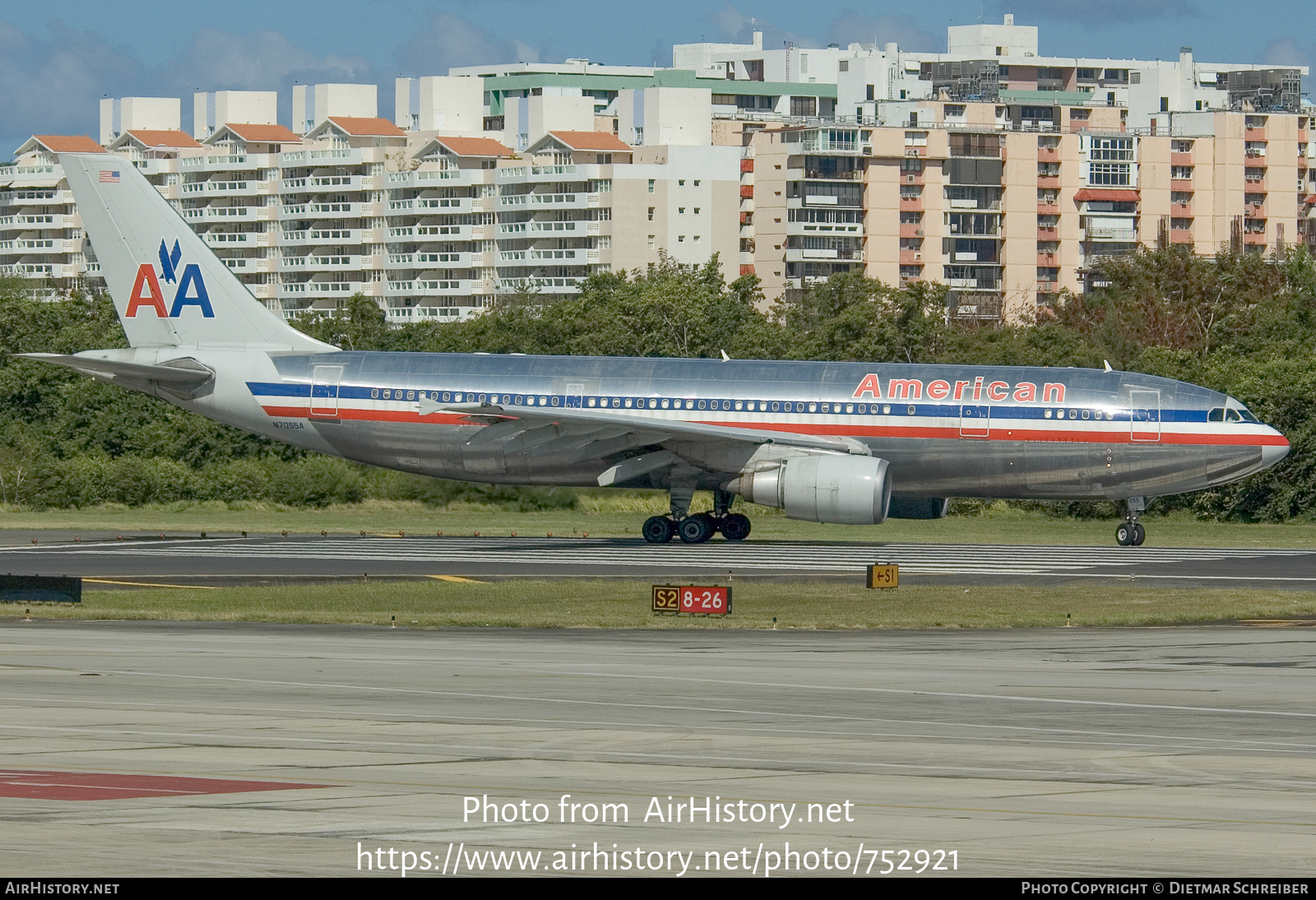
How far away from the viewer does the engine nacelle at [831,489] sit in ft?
142

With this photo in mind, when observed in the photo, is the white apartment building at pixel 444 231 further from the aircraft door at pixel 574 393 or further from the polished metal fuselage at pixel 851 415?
the aircraft door at pixel 574 393

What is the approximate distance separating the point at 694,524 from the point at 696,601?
1771cm

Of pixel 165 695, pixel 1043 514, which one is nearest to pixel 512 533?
pixel 1043 514

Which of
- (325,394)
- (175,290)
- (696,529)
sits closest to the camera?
(696,529)

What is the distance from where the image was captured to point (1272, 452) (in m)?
44.7

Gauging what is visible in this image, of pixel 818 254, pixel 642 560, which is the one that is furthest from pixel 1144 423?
pixel 818 254

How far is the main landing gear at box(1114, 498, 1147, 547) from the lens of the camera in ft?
Result: 153

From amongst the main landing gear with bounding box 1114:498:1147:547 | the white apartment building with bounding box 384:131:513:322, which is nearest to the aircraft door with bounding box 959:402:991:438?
the main landing gear with bounding box 1114:498:1147:547

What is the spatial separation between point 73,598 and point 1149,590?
18.3 metres

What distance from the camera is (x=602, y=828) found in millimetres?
12375

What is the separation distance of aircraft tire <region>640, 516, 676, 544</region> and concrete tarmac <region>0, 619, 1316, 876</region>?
20.7 m

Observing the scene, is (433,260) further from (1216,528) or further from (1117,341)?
(1216,528)

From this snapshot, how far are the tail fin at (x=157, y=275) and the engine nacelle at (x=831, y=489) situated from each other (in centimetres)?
1321

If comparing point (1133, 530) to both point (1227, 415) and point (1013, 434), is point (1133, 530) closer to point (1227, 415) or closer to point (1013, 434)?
point (1227, 415)
